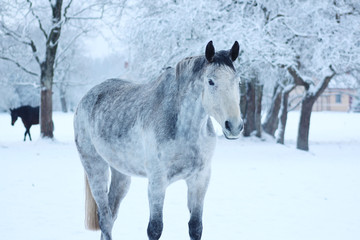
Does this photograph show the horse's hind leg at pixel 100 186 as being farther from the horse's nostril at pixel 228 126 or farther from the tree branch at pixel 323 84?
the tree branch at pixel 323 84

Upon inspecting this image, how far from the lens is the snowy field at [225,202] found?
17.0 ft

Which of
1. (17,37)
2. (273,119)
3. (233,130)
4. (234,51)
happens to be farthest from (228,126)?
(273,119)

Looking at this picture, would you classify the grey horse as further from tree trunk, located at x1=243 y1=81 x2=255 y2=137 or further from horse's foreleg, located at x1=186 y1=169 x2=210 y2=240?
tree trunk, located at x1=243 y1=81 x2=255 y2=137

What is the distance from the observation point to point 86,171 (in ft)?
14.7

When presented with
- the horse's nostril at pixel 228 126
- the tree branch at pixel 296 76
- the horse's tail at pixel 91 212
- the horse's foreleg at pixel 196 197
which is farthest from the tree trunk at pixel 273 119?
the horse's nostril at pixel 228 126

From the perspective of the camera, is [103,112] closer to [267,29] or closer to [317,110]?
[267,29]

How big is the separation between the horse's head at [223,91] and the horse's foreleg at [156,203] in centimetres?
76

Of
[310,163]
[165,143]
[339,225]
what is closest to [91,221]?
[165,143]

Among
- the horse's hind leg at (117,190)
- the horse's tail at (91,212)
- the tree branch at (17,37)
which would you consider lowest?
the horse's tail at (91,212)

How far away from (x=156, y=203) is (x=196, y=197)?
434mm

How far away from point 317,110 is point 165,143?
61.7 metres

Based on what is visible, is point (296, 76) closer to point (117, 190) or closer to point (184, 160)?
point (117, 190)

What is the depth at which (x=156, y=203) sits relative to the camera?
336cm

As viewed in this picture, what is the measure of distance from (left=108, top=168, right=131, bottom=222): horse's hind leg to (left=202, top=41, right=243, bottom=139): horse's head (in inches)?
70.6
